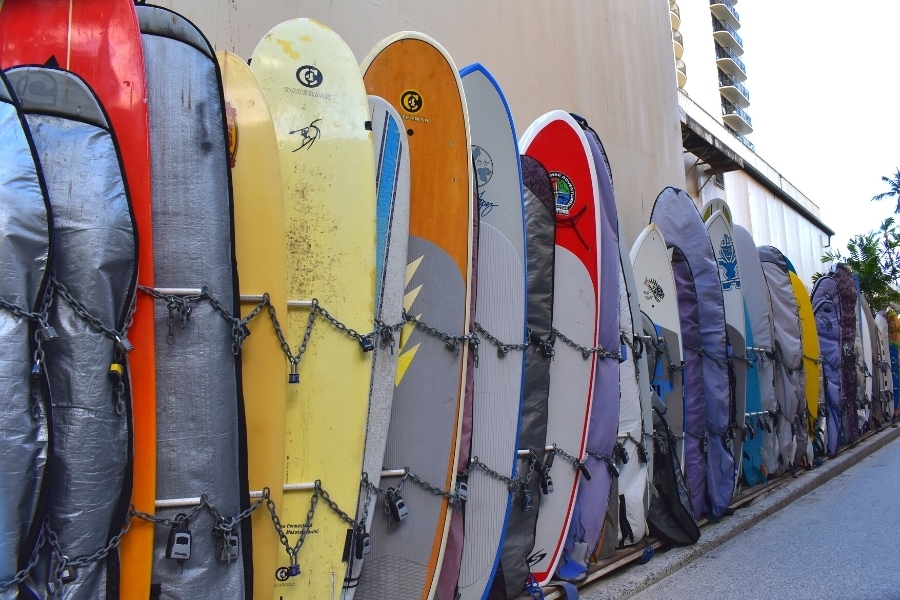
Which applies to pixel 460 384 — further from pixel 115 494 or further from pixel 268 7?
pixel 268 7

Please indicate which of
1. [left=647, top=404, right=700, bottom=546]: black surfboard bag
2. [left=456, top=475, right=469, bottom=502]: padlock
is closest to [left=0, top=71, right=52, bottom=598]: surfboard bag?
[left=456, top=475, right=469, bottom=502]: padlock

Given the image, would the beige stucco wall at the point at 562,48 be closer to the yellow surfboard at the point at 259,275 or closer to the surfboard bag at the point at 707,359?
the yellow surfboard at the point at 259,275

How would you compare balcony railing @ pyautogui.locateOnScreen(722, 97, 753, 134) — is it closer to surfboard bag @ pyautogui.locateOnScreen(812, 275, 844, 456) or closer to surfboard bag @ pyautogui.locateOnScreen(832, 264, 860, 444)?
surfboard bag @ pyautogui.locateOnScreen(832, 264, 860, 444)

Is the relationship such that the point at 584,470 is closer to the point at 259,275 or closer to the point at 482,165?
the point at 482,165

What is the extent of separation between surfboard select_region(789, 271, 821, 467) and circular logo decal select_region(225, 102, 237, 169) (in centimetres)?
510

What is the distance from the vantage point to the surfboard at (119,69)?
187 cm

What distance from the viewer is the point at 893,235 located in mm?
23266

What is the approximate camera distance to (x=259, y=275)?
7.14ft

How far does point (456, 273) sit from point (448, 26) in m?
2.25

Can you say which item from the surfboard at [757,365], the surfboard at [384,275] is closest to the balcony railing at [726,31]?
the surfboard at [757,365]

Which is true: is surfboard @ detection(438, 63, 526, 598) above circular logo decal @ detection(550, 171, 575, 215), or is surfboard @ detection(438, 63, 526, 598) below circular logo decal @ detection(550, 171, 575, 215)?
below

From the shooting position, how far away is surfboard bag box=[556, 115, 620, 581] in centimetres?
320

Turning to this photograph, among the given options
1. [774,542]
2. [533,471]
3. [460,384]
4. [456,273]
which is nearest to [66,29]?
[456,273]

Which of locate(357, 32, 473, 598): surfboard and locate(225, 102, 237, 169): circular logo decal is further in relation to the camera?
locate(357, 32, 473, 598): surfboard
